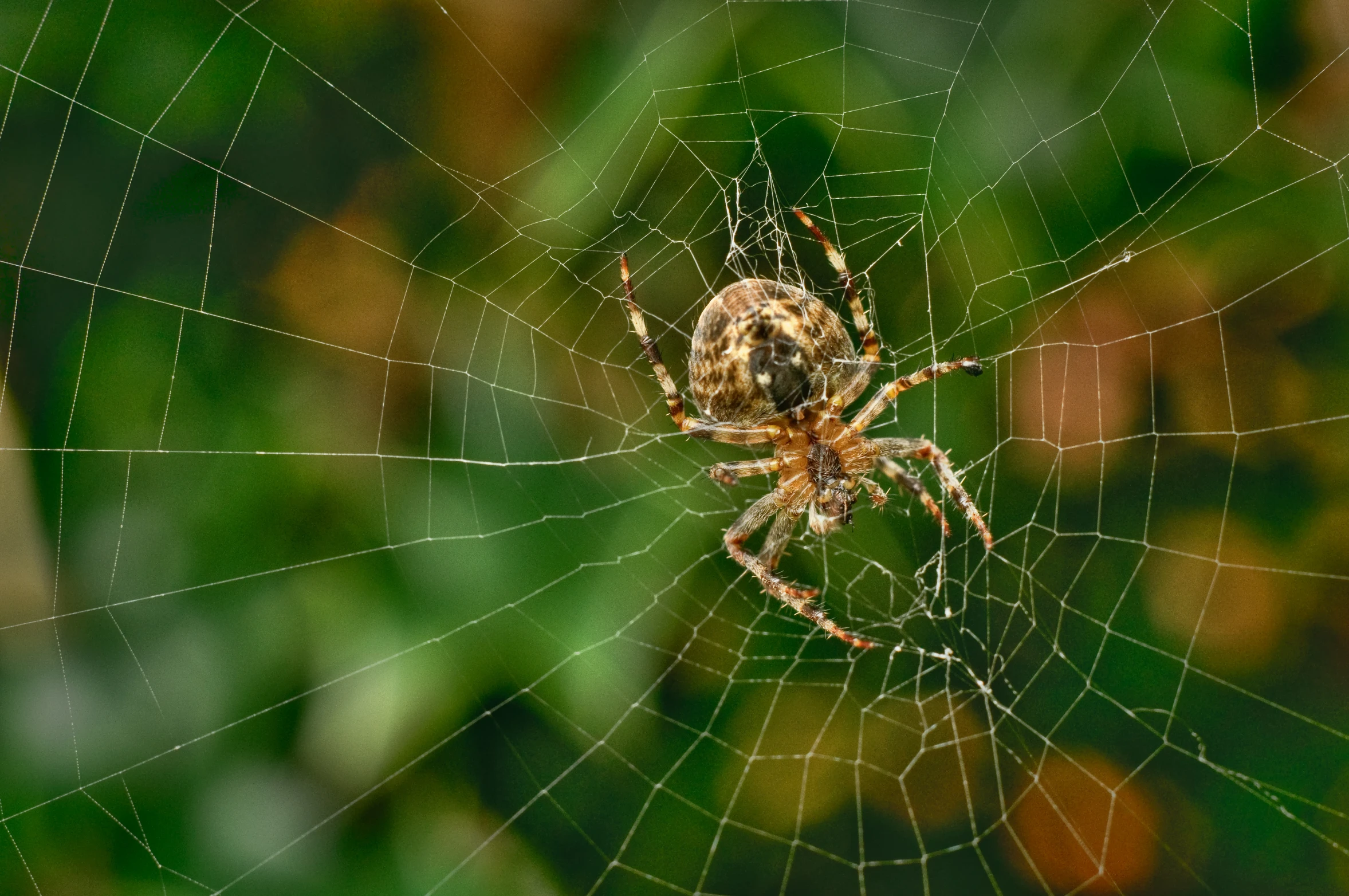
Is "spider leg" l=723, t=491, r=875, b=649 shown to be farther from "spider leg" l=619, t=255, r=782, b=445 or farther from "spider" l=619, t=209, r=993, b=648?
"spider leg" l=619, t=255, r=782, b=445

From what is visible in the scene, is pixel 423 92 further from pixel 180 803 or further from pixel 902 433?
pixel 180 803

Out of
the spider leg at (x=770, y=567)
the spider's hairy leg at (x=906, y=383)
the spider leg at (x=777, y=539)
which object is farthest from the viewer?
the spider leg at (x=777, y=539)

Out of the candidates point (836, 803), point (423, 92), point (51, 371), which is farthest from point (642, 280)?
point (836, 803)

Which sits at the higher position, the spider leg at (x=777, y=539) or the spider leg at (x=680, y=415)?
the spider leg at (x=680, y=415)

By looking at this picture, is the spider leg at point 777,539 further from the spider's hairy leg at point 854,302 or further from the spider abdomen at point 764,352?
the spider's hairy leg at point 854,302

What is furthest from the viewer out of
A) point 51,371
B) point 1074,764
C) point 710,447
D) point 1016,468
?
point 710,447

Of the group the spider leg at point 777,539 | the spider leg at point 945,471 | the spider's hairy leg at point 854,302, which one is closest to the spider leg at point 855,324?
the spider's hairy leg at point 854,302
